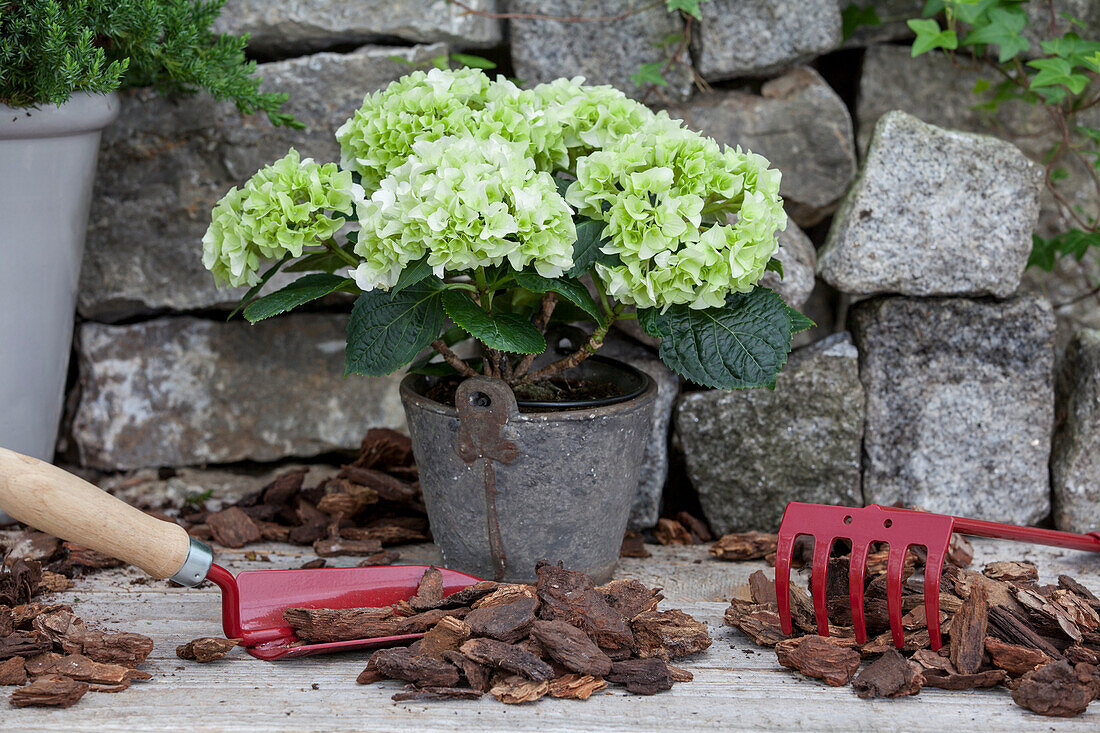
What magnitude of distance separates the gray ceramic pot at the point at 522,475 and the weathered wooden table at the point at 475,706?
0.29 m

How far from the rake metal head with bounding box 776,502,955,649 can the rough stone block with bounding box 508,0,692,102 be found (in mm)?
1049

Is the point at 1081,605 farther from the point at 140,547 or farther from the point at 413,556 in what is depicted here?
the point at 140,547

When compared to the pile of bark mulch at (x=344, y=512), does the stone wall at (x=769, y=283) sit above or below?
above

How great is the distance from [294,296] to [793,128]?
1184 mm

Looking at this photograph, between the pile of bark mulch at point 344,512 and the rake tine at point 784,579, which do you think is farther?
the pile of bark mulch at point 344,512

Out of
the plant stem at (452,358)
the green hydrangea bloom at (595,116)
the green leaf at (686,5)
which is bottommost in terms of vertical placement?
the plant stem at (452,358)

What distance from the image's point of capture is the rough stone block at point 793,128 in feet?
6.89

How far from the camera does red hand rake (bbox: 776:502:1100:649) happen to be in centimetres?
140

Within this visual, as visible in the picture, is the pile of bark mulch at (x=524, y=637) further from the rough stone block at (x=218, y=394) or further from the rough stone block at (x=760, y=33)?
the rough stone block at (x=760, y=33)

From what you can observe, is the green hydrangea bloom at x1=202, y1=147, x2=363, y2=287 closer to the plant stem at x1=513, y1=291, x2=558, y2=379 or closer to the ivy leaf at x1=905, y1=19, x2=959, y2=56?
the plant stem at x1=513, y1=291, x2=558, y2=379

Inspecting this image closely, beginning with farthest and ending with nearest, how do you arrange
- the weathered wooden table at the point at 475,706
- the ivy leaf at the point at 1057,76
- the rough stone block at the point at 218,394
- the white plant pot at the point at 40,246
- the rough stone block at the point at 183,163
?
the rough stone block at the point at 218,394
the rough stone block at the point at 183,163
the ivy leaf at the point at 1057,76
the white plant pot at the point at 40,246
the weathered wooden table at the point at 475,706

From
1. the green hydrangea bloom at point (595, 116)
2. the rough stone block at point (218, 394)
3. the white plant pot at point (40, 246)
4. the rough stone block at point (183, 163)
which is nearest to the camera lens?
the green hydrangea bloom at point (595, 116)

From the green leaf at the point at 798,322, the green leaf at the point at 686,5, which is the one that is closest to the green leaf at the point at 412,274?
the green leaf at the point at 798,322

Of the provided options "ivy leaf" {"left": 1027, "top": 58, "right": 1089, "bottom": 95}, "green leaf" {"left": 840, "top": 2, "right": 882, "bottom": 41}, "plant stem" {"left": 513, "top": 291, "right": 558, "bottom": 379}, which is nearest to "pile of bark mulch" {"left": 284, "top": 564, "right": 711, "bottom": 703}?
"plant stem" {"left": 513, "top": 291, "right": 558, "bottom": 379}
